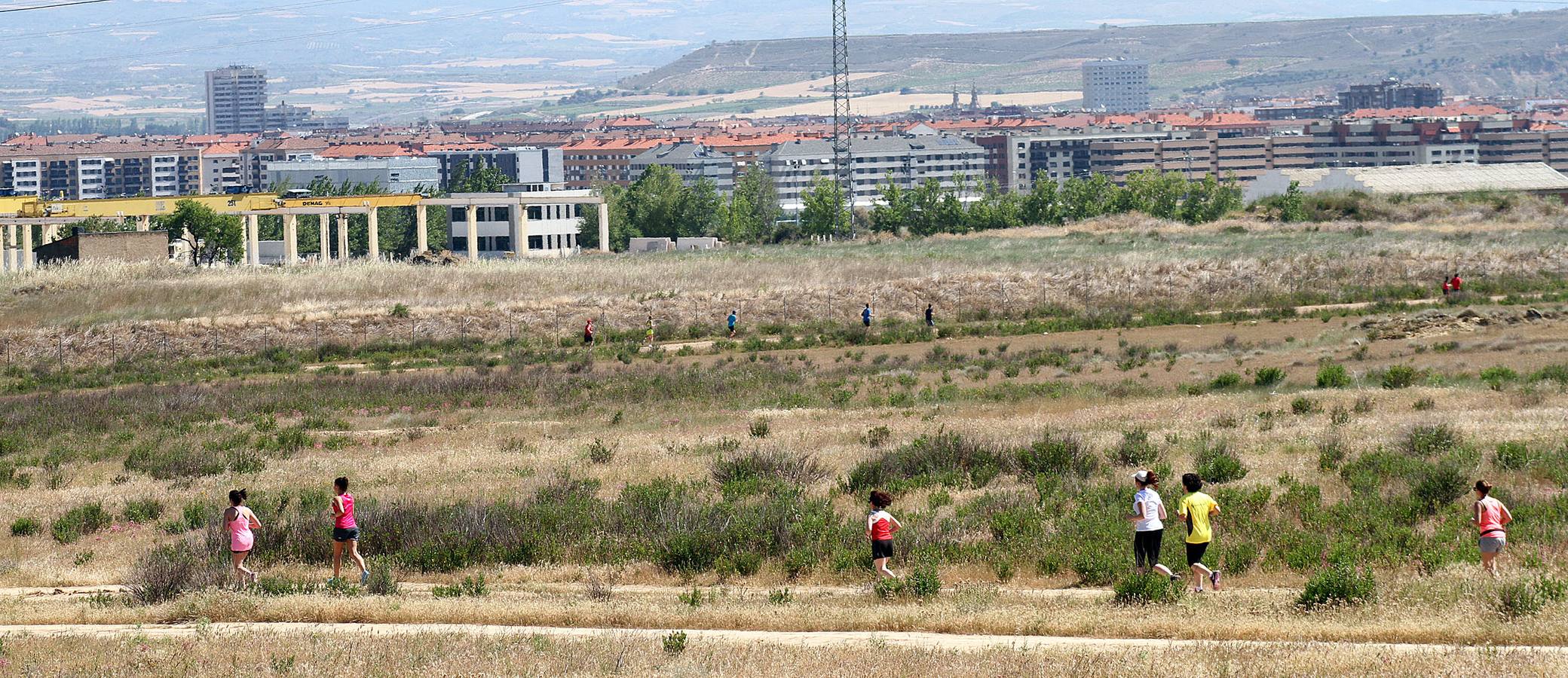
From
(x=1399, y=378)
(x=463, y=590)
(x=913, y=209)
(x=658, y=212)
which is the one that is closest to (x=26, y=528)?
(x=463, y=590)

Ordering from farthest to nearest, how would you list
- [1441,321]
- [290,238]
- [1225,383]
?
[290,238] < [1441,321] < [1225,383]

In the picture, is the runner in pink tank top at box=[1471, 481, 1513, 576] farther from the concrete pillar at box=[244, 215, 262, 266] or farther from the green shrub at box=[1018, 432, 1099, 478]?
the concrete pillar at box=[244, 215, 262, 266]

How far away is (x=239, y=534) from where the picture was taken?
1955 centimetres

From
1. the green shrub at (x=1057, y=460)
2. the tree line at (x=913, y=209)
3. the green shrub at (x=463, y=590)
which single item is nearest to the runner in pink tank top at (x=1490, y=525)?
the green shrub at (x=1057, y=460)

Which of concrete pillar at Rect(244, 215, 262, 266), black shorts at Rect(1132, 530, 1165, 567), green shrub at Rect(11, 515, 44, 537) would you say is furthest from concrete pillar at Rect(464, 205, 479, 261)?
black shorts at Rect(1132, 530, 1165, 567)

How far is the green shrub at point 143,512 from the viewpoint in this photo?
2511cm

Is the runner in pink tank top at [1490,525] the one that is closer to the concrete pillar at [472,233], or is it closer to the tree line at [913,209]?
the concrete pillar at [472,233]

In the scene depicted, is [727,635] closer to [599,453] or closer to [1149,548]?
[1149,548]

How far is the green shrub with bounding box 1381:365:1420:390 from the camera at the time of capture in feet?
116

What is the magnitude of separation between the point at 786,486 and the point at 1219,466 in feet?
19.6

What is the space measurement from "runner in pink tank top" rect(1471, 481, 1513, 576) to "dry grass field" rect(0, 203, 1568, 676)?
0.41 metres

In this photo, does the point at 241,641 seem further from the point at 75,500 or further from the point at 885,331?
the point at 885,331

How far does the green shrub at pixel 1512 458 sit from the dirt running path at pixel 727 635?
31.1 ft

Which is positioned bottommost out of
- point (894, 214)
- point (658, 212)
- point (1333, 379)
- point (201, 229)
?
point (1333, 379)
